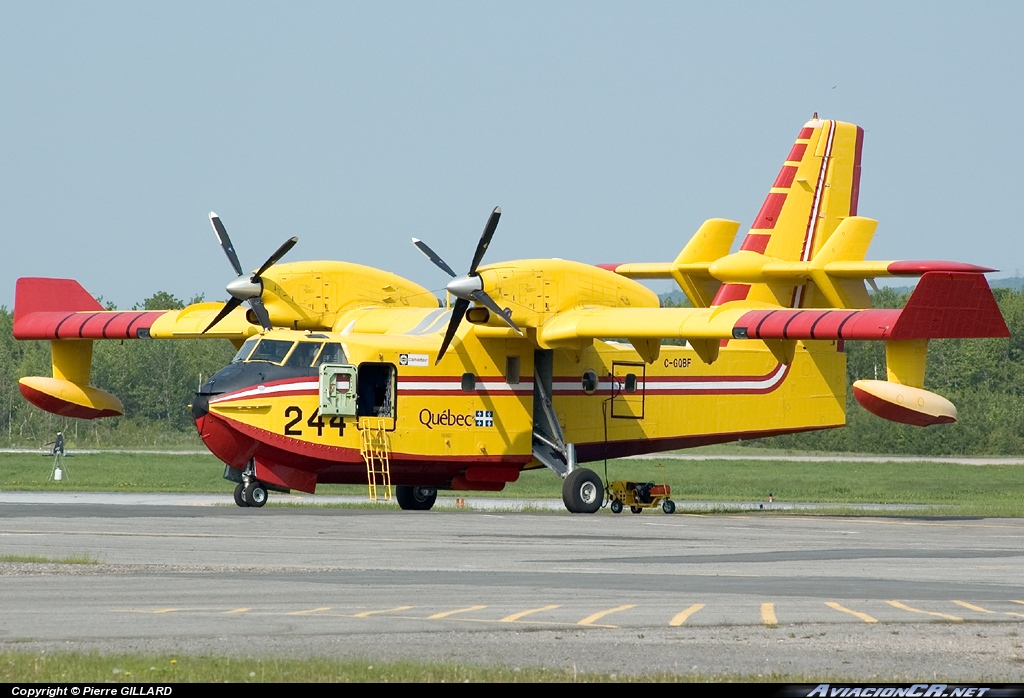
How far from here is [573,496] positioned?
30.5m

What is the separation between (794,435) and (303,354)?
45.4m

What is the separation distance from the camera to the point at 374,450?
2969 centimetres

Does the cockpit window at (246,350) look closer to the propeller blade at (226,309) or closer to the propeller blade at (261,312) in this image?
the propeller blade at (261,312)

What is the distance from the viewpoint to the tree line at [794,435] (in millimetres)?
67062

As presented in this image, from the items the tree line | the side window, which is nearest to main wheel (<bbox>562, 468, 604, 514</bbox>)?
the side window

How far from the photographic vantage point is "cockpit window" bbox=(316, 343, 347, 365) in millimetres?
28969

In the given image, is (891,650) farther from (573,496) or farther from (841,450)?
(841,450)

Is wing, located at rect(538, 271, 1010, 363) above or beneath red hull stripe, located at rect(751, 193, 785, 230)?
beneath

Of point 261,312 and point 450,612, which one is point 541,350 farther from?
point 450,612

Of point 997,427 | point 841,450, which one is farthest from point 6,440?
point 997,427

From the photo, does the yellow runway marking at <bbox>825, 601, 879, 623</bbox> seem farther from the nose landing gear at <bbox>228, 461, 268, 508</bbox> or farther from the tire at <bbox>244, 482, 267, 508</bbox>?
the tire at <bbox>244, 482, 267, 508</bbox>

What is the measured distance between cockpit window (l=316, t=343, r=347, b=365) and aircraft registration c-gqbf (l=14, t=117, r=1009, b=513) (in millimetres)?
39

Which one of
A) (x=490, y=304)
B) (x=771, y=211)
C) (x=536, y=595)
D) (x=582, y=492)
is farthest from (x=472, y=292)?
(x=536, y=595)

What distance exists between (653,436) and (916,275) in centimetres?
715
